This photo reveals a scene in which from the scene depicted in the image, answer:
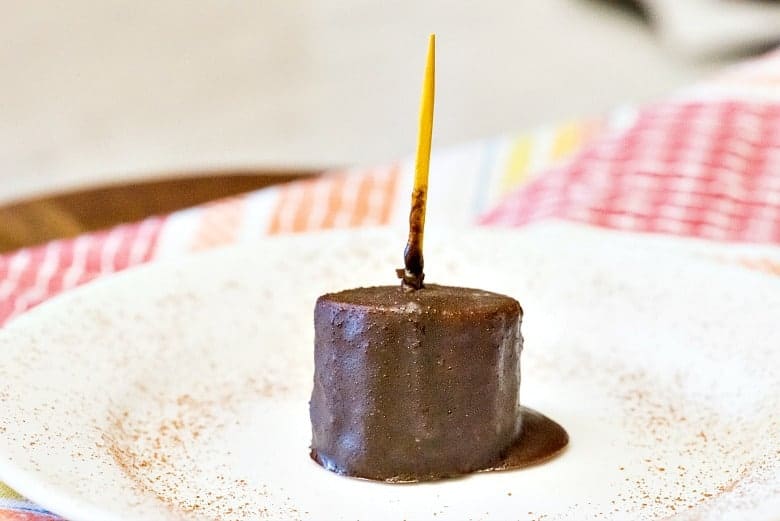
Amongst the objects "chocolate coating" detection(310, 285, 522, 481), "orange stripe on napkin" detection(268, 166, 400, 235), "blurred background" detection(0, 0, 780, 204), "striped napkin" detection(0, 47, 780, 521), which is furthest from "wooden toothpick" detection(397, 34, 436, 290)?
"blurred background" detection(0, 0, 780, 204)

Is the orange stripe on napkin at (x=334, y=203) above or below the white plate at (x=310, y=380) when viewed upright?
above

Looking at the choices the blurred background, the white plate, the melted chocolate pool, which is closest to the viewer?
the white plate

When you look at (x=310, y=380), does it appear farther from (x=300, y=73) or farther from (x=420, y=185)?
(x=300, y=73)

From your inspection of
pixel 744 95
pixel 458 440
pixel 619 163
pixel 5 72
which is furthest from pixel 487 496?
pixel 5 72

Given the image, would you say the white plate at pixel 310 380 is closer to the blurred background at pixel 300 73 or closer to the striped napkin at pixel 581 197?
the striped napkin at pixel 581 197

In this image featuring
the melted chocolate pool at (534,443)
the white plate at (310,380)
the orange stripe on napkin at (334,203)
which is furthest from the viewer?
the orange stripe on napkin at (334,203)

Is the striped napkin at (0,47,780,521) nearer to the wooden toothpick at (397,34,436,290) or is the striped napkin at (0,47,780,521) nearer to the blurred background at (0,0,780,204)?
the wooden toothpick at (397,34,436,290)

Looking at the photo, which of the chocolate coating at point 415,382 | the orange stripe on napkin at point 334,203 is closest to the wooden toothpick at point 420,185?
the chocolate coating at point 415,382
